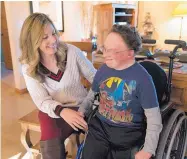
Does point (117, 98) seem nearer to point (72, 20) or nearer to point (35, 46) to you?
point (35, 46)

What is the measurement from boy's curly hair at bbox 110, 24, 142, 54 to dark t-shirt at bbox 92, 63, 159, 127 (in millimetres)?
87

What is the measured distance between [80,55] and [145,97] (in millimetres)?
519

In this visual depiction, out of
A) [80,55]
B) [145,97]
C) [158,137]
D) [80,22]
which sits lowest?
[158,137]

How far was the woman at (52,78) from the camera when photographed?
103cm

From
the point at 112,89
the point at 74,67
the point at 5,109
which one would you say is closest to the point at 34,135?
the point at 5,109

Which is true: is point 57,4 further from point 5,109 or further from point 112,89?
point 112,89

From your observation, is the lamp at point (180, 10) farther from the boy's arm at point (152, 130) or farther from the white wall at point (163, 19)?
the boy's arm at point (152, 130)

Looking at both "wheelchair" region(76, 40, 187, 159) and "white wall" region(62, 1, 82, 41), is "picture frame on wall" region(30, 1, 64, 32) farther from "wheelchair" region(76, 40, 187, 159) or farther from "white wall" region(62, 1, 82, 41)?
"wheelchair" region(76, 40, 187, 159)

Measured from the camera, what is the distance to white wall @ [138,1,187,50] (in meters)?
3.99

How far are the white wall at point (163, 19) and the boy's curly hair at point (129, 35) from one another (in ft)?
10.9

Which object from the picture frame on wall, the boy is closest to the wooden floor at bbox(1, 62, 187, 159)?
the boy

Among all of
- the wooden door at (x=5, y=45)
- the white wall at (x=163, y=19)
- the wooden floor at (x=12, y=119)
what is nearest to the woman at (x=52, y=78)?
the wooden floor at (x=12, y=119)

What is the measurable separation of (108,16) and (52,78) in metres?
2.81

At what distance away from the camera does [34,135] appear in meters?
1.97
